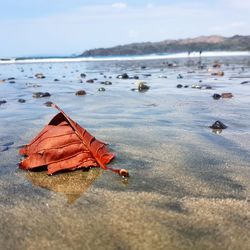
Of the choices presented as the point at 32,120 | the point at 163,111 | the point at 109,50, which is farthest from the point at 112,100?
the point at 109,50

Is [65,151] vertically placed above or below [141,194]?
above

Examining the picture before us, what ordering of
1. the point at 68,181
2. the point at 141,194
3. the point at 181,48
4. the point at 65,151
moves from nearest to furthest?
the point at 141,194 → the point at 68,181 → the point at 65,151 → the point at 181,48

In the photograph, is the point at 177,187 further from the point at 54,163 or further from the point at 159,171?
the point at 54,163

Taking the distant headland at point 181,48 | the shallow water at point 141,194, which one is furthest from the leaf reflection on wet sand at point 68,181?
the distant headland at point 181,48

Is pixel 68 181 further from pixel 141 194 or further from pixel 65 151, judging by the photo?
pixel 141 194

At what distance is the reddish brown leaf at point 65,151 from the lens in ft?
13.5

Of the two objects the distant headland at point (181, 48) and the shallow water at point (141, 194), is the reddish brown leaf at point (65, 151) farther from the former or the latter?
the distant headland at point (181, 48)

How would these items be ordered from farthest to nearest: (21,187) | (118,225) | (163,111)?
1. (163,111)
2. (21,187)
3. (118,225)

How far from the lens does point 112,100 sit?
10.4 metres

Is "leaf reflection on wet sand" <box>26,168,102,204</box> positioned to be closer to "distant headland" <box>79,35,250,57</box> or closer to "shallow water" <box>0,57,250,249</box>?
"shallow water" <box>0,57,250,249</box>

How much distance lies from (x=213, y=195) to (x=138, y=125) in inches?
127

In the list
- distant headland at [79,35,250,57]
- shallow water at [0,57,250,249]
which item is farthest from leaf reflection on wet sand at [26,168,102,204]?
distant headland at [79,35,250,57]

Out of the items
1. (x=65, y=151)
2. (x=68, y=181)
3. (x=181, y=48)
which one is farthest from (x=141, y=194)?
(x=181, y=48)

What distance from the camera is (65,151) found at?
4.14m
